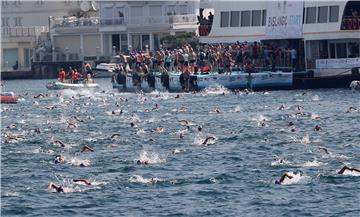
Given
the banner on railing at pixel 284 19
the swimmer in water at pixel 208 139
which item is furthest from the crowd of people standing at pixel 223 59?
the swimmer in water at pixel 208 139

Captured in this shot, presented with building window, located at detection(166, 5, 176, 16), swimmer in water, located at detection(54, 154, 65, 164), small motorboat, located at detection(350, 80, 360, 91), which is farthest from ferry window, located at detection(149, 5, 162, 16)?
swimmer in water, located at detection(54, 154, 65, 164)

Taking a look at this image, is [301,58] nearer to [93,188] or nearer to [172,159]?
[172,159]

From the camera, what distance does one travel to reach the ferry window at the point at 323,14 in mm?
77312

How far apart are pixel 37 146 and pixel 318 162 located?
462 inches

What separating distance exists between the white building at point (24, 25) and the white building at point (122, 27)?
4.93m

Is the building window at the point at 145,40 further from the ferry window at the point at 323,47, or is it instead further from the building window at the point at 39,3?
the ferry window at the point at 323,47

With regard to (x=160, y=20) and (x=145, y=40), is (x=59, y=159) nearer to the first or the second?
(x=160, y=20)

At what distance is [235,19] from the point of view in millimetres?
84375

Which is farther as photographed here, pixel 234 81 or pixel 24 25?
pixel 24 25

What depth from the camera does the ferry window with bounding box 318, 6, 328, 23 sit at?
77312mm

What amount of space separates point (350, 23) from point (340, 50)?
1.83 metres

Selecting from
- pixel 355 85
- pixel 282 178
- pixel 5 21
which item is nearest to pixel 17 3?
pixel 5 21

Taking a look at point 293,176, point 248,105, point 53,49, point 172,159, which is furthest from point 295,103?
point 53,49

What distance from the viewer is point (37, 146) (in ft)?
155
